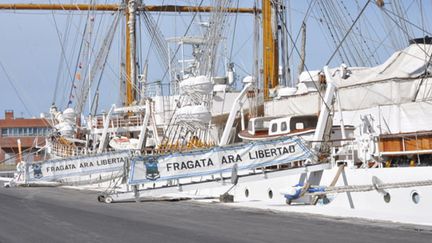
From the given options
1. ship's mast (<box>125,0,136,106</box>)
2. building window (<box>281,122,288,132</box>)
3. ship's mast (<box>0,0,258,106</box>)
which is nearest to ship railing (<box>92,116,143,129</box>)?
ship's mast (<box>0,0,258,106</box>)

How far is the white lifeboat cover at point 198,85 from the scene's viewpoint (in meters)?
32.8

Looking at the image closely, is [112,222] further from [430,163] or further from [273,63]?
[273,63]

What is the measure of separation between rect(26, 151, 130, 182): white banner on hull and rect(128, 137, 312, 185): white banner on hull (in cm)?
724

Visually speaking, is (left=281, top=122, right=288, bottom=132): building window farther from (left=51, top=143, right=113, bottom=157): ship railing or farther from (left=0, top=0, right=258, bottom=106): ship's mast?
(left=0, top=0, right=258, bottom=106): ship's mast

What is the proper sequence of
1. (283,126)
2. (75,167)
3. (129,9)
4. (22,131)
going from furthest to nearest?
1. (22,131)
2. (129,9)
3. (75,167)
4. (283,126)

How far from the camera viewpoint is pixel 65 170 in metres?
40.4

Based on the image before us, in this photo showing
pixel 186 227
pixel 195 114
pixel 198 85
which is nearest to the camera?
pixel 186 227

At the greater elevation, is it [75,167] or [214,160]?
[75,167]

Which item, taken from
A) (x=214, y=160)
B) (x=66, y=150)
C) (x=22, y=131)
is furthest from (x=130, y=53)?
(x=22, y=131)

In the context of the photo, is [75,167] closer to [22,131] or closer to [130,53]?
[130,53]

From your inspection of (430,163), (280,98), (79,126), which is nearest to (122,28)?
(79,126)

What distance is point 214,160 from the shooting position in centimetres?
2584

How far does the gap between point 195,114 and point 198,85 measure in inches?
53.4

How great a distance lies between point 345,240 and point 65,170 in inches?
1123
